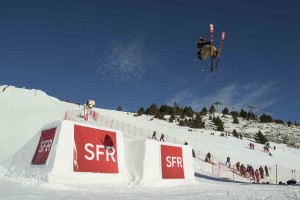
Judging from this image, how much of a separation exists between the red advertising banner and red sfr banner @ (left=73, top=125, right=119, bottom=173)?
3.29 feet

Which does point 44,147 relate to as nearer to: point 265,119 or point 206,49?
point 206,49

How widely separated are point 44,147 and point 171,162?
6.32 m

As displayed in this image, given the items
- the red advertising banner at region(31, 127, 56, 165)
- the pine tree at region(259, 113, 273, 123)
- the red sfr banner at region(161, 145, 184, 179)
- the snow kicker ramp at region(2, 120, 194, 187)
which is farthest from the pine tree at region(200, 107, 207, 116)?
the red advertising banner at region(31, 127, 56, 165)

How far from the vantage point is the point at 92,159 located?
13.9 meters

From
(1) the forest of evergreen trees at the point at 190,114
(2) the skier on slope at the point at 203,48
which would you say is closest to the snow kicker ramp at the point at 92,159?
(2) the skier on slope at the point at 203,48

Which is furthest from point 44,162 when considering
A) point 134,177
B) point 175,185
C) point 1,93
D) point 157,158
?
point 1,93

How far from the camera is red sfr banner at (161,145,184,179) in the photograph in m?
16.1

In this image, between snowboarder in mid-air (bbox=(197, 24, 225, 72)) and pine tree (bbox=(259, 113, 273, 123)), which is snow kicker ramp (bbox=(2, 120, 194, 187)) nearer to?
snowboarder in mid-air (bbox=(197, 24, 225, 72))

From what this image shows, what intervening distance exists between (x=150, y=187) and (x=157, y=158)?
6.10ft

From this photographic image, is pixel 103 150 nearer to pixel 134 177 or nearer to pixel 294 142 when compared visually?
pixel 134 177

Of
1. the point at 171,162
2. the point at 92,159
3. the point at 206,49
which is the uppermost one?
the point at 206,49

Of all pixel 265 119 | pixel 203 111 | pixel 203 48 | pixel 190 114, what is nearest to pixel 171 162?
pixel 203 48

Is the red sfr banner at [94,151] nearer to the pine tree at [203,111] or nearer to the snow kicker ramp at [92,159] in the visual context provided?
the snow kicker ramp at [92,159]

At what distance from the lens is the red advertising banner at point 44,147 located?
43.4 feet
